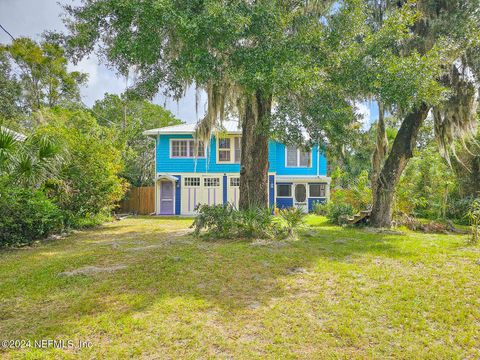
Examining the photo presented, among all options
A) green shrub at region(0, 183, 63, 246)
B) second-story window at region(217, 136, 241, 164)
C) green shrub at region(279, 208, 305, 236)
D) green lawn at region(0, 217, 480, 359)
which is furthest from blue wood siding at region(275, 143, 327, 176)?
green shrub at region(0, 183, 63, 246)

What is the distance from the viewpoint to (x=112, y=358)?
2594 millimetres

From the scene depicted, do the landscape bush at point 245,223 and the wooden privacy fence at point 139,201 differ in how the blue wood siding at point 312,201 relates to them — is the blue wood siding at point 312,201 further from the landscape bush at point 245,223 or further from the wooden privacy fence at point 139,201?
the landscape bush at point 245,223

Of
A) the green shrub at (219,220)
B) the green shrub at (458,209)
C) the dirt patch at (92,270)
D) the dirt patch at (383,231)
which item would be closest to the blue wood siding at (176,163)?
the dirt patch at (383,231)

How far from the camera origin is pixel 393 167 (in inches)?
380

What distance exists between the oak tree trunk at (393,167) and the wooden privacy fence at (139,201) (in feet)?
36.8

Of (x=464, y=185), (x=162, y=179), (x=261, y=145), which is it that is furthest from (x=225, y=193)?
(x=464, y=185)

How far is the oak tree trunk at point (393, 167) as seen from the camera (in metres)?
9.44

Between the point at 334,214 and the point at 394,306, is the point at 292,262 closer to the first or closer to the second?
the point at 394,306

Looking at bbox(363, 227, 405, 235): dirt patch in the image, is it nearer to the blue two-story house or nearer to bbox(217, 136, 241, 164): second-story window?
the blue two-story house

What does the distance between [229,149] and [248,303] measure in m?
13.2

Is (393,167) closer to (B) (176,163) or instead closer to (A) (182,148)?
(A) (182,148)

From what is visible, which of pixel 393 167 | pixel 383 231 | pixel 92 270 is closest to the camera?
pixel 92 270

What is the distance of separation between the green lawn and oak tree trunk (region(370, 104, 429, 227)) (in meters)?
3.48

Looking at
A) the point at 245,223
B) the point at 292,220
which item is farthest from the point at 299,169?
the point at 245,223
